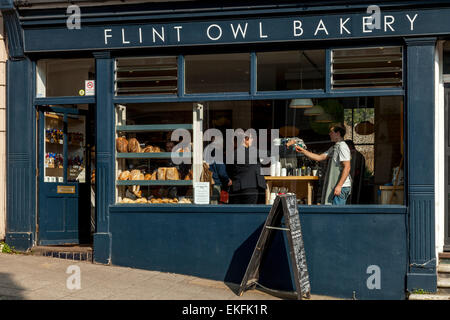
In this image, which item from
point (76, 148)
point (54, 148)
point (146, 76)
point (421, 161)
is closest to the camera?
point (421, 161)

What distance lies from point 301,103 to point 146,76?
7.74 feet

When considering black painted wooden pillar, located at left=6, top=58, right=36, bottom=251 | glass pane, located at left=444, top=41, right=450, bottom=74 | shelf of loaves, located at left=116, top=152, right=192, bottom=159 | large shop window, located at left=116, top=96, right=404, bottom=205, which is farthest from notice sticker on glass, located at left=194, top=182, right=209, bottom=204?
glass pane, located at left=444, top=41, right=450, bottom=74

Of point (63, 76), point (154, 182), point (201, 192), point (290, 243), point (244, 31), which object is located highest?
point (244, 31)

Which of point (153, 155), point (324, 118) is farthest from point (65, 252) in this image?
point (324, 118)

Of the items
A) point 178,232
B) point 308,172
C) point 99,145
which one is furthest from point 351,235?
point 99,145

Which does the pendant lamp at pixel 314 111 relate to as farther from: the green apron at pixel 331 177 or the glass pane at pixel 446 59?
the glass pane at pixel 446 59

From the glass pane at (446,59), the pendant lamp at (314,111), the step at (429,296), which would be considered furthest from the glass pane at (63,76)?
the step at (429,296)

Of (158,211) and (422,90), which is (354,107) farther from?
(158,211)

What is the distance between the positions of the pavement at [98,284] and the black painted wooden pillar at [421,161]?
134cm

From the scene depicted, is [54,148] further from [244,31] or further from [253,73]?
[244,31]

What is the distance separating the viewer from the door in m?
9.13

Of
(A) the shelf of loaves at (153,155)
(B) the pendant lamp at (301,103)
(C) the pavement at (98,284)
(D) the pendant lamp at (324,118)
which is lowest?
(C) the pavement at (98,284)

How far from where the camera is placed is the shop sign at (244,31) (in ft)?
25.3

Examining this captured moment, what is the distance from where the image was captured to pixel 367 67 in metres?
7.99
